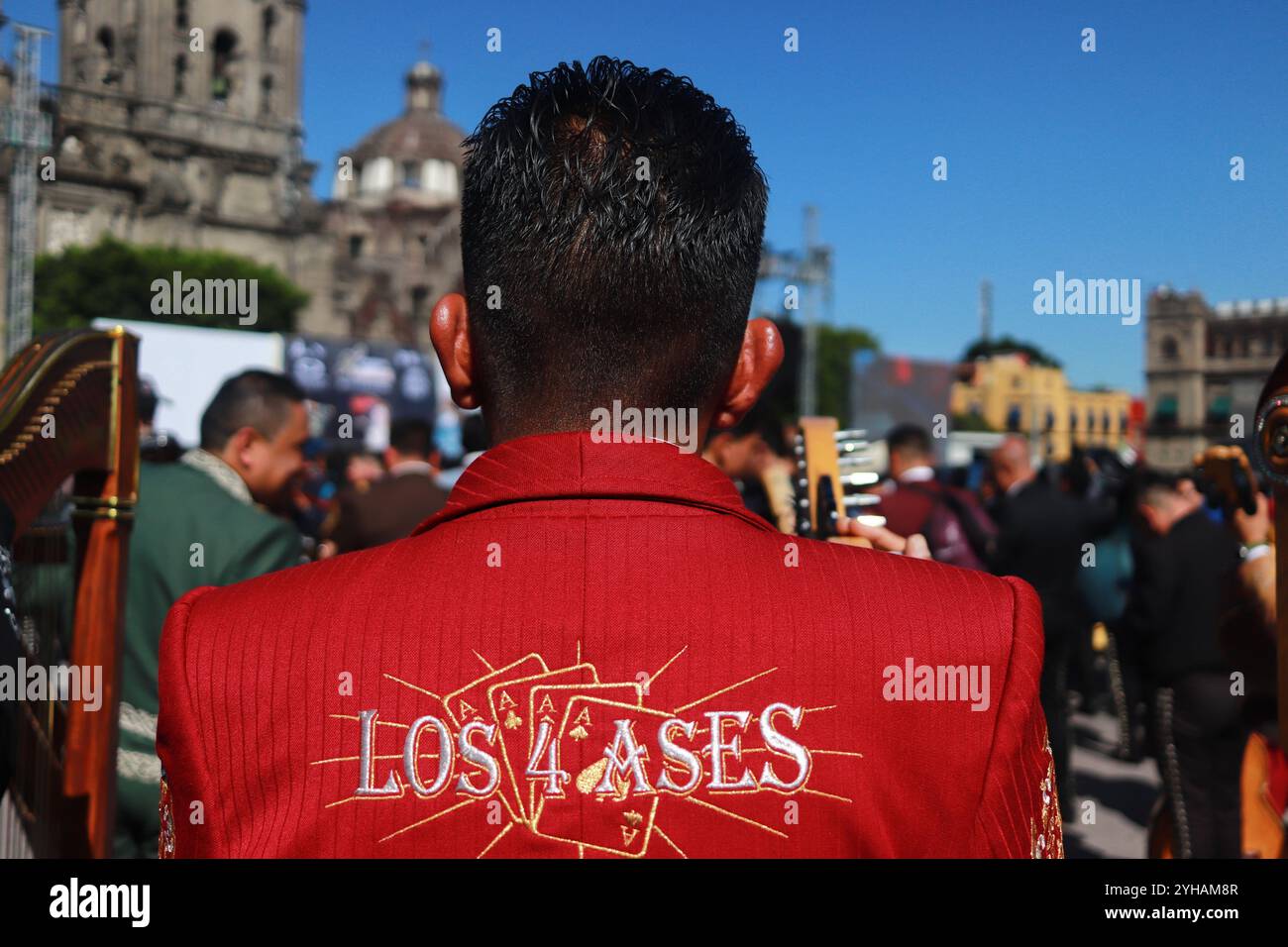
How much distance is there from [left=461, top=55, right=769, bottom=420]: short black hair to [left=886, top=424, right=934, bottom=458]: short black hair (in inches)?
255

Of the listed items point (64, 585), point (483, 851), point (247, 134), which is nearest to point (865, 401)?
point (64, 585)

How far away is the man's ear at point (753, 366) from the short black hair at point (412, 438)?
247 inches

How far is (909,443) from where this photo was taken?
25.6 feet

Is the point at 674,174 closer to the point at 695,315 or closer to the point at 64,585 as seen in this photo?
the point at 695,315

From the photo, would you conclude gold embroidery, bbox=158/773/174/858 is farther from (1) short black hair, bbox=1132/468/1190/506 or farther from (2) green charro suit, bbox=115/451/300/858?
(1) short black hair, bbox=1132/468/1190/506

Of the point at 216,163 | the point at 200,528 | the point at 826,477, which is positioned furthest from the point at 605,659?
the point at 216,163

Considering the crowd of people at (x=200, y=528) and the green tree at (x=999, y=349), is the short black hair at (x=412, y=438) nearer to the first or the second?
the crowd of people at (x=200, y=528)

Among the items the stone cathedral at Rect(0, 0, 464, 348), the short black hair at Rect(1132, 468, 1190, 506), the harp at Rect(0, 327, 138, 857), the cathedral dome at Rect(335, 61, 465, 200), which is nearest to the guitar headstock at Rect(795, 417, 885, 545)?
the harp at Rect(0, 327, 138, 857)

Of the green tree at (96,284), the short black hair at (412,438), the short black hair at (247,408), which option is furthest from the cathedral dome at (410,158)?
the short black hair at (247,408)

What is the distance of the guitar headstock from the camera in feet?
8.05

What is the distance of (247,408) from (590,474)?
11.4ft

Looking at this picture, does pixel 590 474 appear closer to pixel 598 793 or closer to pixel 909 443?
pixel 598 793

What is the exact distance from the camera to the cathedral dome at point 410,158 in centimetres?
8175

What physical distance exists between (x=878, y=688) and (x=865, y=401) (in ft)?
67.2
